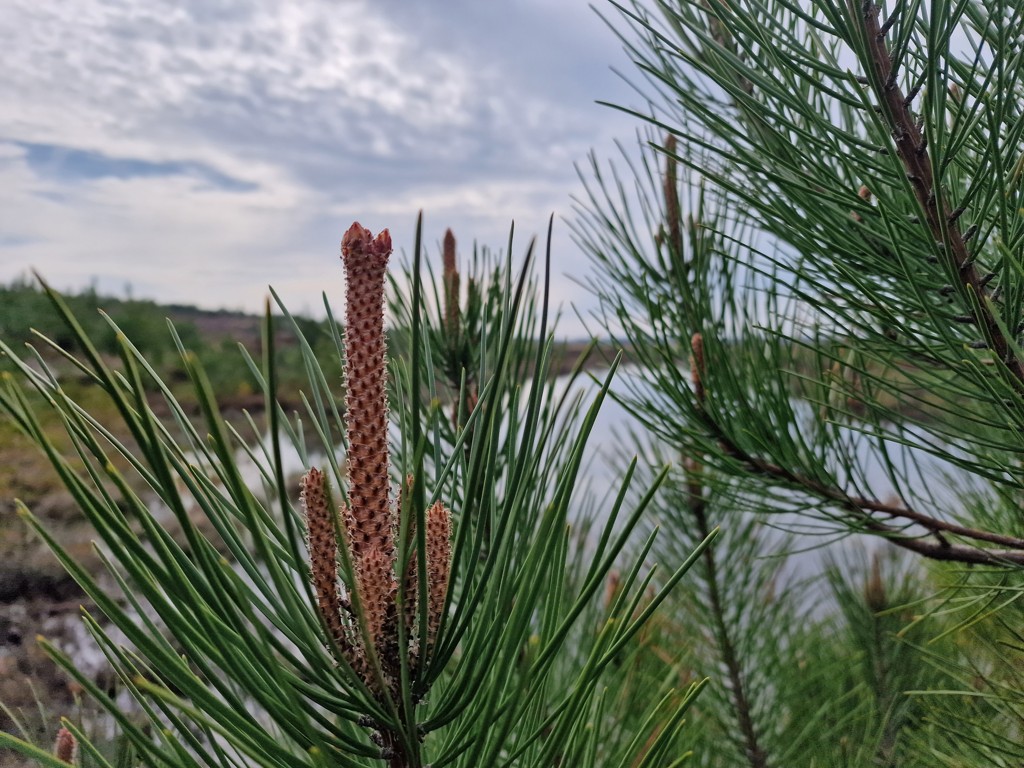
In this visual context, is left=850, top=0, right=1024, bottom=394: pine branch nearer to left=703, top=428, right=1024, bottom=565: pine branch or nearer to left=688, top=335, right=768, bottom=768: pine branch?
left=703, top=428, right=1024, bottom=565: pine branch

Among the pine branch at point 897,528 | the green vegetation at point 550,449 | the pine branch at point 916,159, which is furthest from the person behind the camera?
the pine branch at point 897,528

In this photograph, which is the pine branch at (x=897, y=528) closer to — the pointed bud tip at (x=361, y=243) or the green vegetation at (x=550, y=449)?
the green vegetation at (x=550, y=449)

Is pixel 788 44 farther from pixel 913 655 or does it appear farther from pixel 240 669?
pixel 913 655

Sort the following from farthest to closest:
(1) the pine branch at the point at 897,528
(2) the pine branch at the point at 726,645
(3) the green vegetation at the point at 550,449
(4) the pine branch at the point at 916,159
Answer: (2) the pine branch at the point at 726,645, (1) the pine branch at the point at 897,528, (4) the pine branch at the point at 916,159, (3) the green vegetation at the point at 550,449

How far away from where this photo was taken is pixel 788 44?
37 centimetres

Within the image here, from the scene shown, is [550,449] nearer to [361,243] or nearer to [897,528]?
[361,243]

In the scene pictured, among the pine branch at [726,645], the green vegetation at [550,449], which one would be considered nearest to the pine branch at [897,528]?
the green vegetation at [550,449]

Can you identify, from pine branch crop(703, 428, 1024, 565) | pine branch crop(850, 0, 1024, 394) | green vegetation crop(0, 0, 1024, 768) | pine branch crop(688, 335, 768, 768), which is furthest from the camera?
pine branch crop(688, 335, 768, 768)

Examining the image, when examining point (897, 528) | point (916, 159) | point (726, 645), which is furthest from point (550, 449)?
point (726, 645)

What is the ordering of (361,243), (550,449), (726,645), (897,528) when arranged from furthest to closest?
1. (726,645)
2. (897,528)
3. (550,449)
4. (361,243)

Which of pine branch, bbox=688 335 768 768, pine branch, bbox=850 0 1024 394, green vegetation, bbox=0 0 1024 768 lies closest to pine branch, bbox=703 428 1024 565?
green vegetation, bbox=0 0 1024 768

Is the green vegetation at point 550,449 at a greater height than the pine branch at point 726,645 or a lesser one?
greater

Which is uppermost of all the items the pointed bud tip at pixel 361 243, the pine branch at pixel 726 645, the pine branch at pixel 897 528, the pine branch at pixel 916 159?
the pine branch at pixel 916 159

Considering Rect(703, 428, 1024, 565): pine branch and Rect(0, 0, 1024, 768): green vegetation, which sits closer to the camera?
Rect(0, 0, 1024, 768): green vegetation
